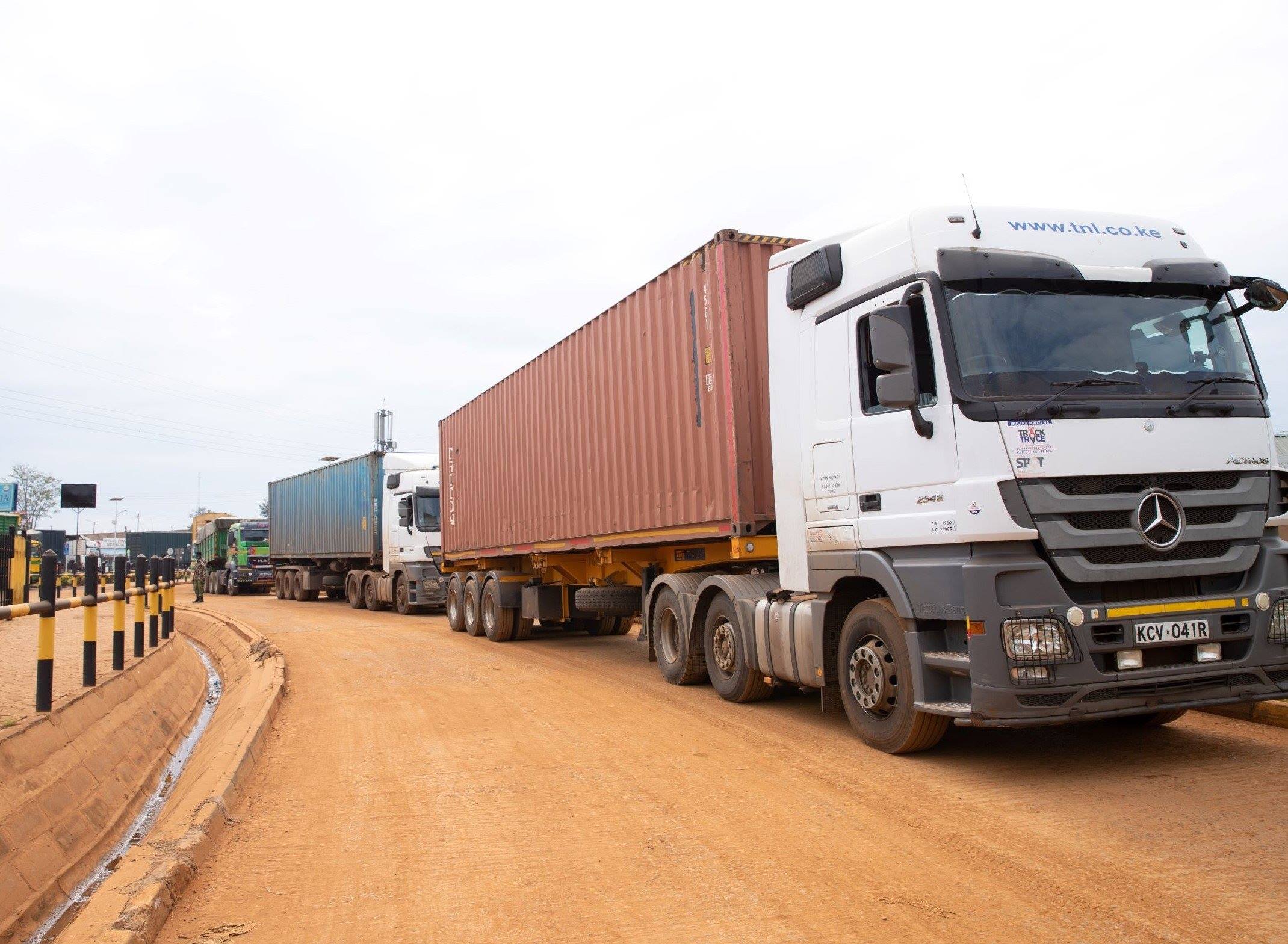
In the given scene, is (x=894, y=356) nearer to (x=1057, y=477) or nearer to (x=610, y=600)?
(x=1057, y=477)

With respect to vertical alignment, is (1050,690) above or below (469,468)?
below

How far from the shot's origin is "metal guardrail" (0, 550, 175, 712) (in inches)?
235

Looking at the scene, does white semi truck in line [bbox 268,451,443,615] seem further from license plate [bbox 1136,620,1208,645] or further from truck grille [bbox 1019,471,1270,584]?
license plate [bbox 1136,620,1208,645]

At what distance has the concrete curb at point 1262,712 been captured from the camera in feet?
20.8

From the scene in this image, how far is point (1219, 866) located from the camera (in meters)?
3.85

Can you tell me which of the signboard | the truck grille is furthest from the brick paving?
the signboard

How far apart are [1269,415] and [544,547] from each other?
332 inches

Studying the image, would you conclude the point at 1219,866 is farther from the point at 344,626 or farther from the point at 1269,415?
the point at 344,626

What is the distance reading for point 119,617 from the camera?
8.77 metres

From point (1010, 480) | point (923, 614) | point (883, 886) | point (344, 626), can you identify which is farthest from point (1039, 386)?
point (344, 626)

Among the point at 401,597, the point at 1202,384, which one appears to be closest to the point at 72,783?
the point at 1202,384

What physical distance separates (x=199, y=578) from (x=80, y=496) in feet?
53.9

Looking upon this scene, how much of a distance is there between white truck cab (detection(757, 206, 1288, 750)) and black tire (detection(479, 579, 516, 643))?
28.7 ft

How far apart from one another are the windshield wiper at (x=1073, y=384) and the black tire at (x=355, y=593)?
21194mm
